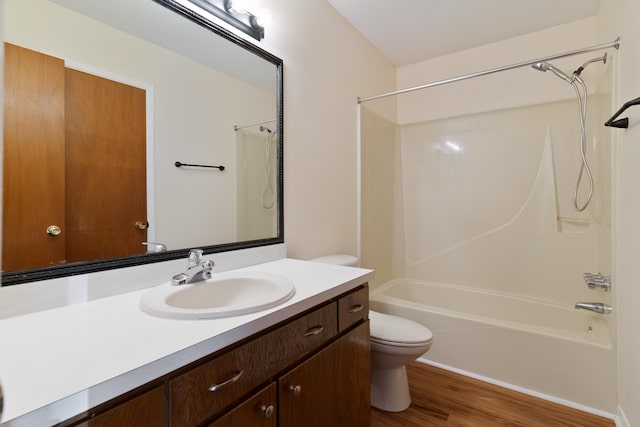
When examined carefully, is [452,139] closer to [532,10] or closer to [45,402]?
[532,10]

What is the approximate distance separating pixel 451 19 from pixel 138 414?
272 cm

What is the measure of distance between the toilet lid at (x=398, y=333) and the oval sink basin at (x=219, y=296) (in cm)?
73

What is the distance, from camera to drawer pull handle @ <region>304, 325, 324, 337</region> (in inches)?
38.5

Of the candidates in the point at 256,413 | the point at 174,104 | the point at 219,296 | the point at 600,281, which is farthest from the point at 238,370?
the point at 600,281

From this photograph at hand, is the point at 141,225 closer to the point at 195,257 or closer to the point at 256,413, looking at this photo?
the point at 195,257

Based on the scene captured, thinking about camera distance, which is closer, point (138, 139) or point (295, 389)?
point (295, 389)

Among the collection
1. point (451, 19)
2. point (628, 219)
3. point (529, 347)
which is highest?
point (451, 19)

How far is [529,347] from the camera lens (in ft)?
5.86

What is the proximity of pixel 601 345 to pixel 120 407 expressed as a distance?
84.9 inches

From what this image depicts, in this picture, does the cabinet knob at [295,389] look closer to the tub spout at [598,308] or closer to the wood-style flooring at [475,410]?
the wood-style flooring at [475,410]

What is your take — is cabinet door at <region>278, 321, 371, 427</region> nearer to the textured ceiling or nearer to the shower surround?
the shower surround

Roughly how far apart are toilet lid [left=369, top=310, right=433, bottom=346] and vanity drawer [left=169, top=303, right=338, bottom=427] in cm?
64

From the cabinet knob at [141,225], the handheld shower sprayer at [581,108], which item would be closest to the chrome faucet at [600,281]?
the handheld shower sprayer at [581,108]

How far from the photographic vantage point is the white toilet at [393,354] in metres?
1.52
